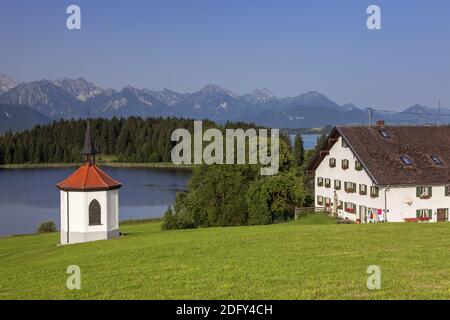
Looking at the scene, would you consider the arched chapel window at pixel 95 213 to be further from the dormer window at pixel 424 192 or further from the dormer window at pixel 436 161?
the dormer window at pixel 436 161

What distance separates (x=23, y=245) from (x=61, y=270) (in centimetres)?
1747

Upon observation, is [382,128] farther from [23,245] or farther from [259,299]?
[259,299]

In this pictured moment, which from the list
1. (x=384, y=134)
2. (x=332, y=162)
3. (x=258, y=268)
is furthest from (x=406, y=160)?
(x=258, y=268)

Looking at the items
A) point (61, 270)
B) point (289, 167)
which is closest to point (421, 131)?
point (289, 167)

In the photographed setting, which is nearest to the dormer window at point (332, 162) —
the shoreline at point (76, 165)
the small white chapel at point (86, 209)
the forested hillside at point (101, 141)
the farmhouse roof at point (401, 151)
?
the farmhouse roof at point (401, 151)

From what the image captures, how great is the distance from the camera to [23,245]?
34.9m

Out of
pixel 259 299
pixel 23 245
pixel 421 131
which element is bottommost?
pixel 23 245

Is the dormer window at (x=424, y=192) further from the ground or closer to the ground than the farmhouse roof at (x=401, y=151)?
closer to the ground

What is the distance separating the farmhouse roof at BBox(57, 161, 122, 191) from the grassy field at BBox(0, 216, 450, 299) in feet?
21.3

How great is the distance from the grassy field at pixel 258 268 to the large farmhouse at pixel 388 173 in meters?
14.4

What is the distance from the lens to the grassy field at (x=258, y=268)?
43.4ft

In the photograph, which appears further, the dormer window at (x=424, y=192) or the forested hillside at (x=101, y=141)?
the forested hillside at (x=101, y=141)

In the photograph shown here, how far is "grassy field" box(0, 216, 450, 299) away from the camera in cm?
1323

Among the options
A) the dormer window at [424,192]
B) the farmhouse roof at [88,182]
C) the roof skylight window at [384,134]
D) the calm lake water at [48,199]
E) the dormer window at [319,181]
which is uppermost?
the roof skylight window at [384,134]
